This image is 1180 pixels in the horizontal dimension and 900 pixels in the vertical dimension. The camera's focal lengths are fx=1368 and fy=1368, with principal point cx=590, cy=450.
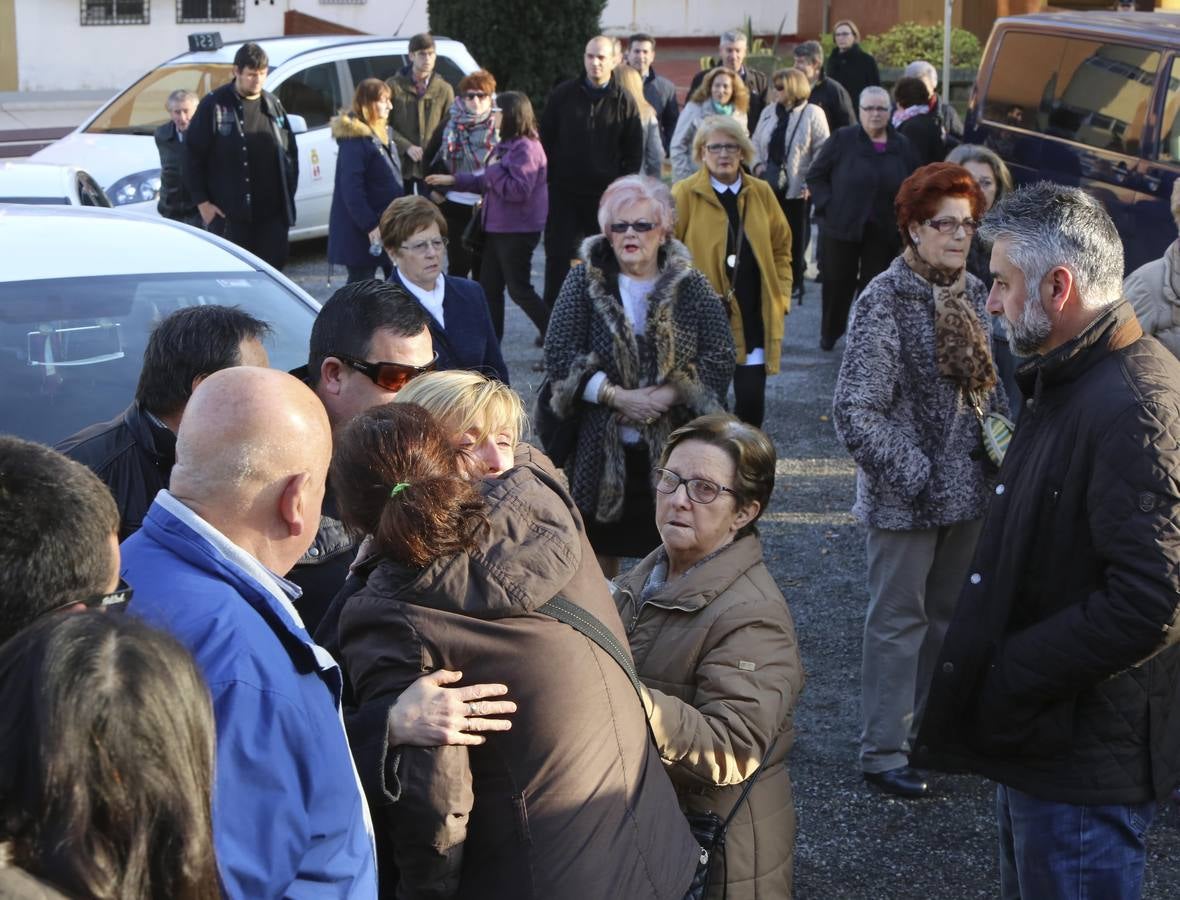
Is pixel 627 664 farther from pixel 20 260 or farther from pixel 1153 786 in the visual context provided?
pixel 20 260

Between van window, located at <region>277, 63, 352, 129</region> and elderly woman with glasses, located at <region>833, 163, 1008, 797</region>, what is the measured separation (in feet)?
33.0

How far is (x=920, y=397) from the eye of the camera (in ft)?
14.0

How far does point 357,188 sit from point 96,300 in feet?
16.8

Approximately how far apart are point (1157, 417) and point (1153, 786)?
30.6 inches

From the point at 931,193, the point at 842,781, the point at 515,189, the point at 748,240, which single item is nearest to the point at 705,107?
the point at 515,189

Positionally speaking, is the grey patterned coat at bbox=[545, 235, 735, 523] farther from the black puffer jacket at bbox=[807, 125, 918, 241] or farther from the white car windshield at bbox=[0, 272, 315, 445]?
the black puffer jacket at bbox=[807, 125, 918, 241]

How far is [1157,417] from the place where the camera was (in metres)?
2.73

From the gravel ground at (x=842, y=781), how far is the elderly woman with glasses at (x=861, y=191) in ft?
6.45

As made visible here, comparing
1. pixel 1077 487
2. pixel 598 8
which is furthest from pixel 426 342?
pixel 598 8

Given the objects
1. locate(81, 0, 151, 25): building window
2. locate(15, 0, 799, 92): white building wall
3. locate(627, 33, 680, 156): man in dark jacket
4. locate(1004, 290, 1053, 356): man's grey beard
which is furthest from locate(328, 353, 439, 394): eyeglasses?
locate(81, 0, 151, 25): building window

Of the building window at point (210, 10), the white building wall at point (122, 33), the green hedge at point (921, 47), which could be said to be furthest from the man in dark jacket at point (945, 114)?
the building window at point (210, 10)

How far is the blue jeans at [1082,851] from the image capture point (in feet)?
9.46

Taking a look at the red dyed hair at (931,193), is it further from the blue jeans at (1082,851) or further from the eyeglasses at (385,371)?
the blue jeans at (1082,851)

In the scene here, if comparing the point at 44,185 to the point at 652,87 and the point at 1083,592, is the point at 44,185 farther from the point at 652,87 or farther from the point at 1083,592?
the point at 652,87
